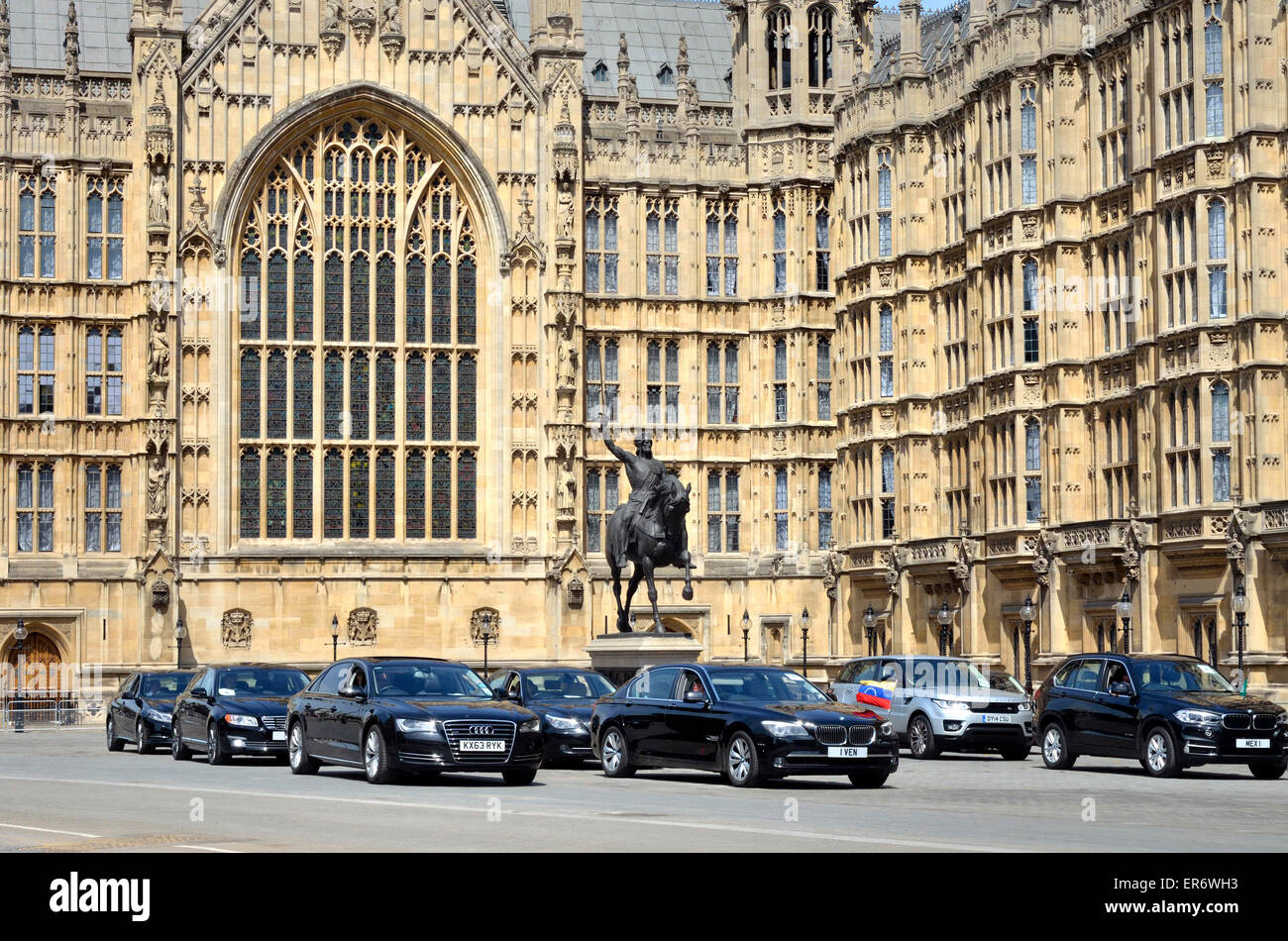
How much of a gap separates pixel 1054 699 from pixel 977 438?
24493 mm

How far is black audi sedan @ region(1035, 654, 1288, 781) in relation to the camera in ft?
101

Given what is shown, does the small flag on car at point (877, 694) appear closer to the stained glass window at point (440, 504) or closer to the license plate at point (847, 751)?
the license plate at point (847, 751)

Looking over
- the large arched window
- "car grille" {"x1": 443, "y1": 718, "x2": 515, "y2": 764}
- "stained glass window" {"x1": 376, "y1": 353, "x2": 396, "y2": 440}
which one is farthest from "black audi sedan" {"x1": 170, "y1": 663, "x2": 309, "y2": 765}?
"stained glass window" {"x1": 376, "y1": 353, "x2": 396, "y2": 440}

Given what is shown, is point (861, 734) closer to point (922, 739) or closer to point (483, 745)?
point (483, 745)

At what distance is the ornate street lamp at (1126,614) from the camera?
4919cm

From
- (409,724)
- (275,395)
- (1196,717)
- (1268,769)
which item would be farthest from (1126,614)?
(275,395)

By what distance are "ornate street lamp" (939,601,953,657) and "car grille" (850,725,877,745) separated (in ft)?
103

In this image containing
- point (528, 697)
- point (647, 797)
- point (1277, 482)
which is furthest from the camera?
point (1277, 482)

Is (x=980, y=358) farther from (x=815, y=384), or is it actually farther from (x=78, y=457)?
(x=78, y=457)

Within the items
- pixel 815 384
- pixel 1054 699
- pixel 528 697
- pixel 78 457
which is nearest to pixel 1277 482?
pixel 1054 699

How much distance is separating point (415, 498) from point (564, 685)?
29.7 m

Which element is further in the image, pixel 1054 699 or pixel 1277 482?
pixel 1277 482

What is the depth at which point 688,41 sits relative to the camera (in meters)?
76.8

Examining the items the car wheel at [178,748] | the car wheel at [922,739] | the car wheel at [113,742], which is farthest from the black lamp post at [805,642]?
the car wheel at [178,748]
